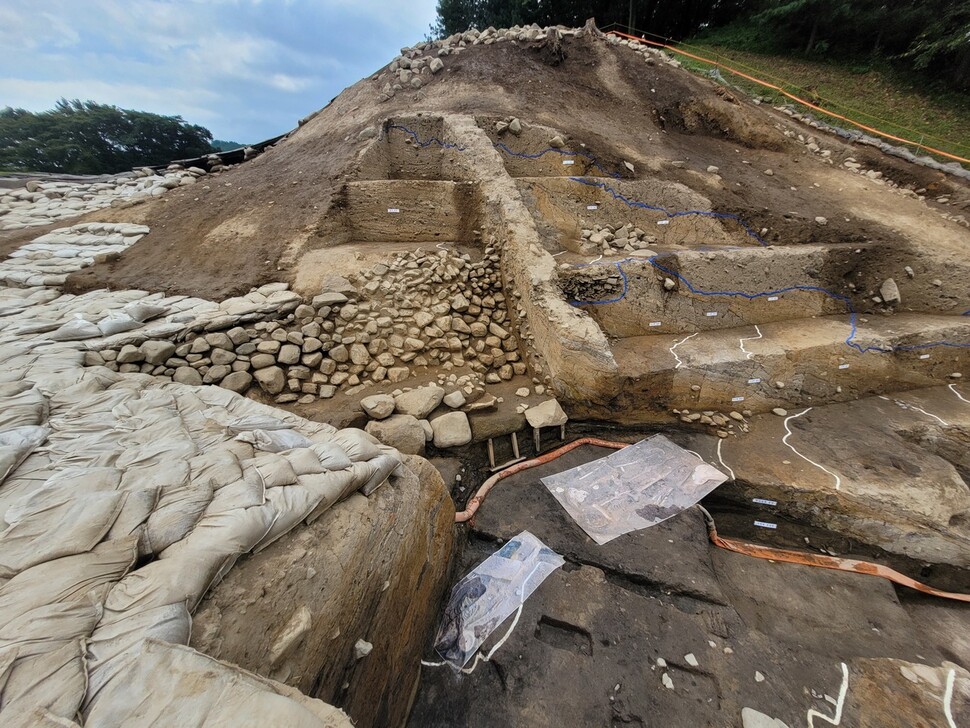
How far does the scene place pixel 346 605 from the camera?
183 centimetres

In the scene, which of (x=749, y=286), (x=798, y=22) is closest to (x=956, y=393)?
(x=749, y=286)

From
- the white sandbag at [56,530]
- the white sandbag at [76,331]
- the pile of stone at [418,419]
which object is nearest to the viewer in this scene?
the white sandbag at [56,530]

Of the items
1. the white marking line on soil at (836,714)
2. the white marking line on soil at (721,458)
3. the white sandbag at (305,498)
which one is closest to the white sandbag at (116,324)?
the white sandbag at (305,498)

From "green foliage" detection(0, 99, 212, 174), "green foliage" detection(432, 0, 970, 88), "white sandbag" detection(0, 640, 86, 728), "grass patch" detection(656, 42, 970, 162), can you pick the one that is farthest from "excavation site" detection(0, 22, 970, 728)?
"green foliage" detection(0, 99, 212, 174)

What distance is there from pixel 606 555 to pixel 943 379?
478 cm

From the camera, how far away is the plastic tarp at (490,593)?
248 cm

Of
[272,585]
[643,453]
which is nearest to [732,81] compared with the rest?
[643,453]

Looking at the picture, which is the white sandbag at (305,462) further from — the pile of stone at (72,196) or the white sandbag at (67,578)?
the pile of stone at (72,196)

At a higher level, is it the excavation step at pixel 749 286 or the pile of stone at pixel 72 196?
the pile of stone at pixel 72 196

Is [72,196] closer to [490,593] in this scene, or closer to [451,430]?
[451,430]

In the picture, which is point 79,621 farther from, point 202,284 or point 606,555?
point 202,284

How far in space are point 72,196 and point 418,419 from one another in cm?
821

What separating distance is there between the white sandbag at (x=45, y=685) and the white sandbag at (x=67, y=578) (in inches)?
7.4

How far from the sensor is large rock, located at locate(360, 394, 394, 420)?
374 centimetres
